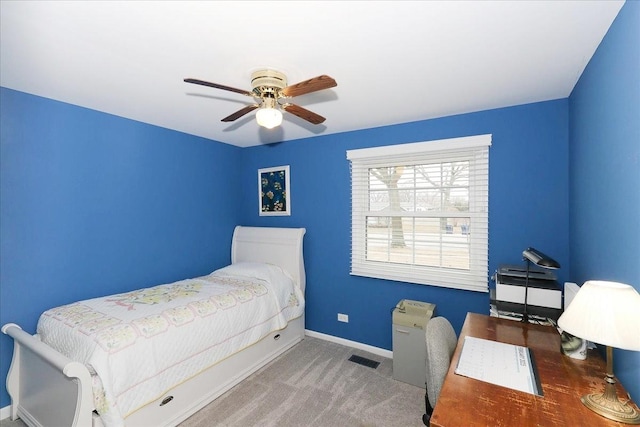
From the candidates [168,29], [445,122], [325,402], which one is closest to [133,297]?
[325,402]

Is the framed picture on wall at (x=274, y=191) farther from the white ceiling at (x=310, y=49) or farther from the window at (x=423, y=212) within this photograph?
the white ceiling at (x=310, y=49)

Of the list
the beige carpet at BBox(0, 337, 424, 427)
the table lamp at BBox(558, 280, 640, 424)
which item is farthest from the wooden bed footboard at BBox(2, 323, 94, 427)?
the table lamp at BBox(558, 280, 640, 424)

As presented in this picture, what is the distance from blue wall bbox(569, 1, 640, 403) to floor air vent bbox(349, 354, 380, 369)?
190 centimetres

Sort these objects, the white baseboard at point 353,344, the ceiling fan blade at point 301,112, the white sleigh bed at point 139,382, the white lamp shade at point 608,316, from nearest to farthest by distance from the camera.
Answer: the white lamp shade at point 608,316
the white sleigh bed at point 139,382
the ceiling fan blade at point 301,112
the white baseboard at point 353,344

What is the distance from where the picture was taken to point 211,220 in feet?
12.2

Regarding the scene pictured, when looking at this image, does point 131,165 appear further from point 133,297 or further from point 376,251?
point 376,251

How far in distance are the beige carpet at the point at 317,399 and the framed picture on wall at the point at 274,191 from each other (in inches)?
71.2

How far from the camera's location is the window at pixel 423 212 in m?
2.64

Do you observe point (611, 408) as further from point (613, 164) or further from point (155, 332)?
point (155, 332)

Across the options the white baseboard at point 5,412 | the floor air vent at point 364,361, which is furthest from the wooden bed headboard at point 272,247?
the white baseboard at point 5,412

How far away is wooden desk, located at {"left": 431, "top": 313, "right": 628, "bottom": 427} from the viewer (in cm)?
103

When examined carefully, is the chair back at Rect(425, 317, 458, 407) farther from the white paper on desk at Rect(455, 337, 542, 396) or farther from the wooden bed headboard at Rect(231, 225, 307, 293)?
the wooden bed headboard at Rect(231, 225, 307, 293)

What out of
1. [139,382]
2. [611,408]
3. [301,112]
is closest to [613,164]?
[611,408]

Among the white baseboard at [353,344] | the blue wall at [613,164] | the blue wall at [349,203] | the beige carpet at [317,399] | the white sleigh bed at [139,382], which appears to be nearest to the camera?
the blue wall at [613,164]
